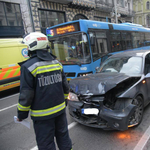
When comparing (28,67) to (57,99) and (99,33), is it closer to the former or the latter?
(57,99)

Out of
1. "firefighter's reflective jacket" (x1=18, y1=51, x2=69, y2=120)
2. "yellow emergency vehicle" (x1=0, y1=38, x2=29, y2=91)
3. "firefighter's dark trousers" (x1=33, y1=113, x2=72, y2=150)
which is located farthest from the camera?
"yellow emergency vehicle" (x1=0, y1=38, x2=29, y2=91)

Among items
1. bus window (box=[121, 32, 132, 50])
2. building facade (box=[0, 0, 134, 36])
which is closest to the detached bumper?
bus window (box=[121, 32, 132, 50])

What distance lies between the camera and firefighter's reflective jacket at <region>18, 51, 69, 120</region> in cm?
178

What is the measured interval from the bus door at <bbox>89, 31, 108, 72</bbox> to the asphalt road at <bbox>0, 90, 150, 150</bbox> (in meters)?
3.63

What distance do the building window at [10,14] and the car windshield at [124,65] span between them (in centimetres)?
1053

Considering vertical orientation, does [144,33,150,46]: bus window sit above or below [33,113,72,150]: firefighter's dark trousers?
above

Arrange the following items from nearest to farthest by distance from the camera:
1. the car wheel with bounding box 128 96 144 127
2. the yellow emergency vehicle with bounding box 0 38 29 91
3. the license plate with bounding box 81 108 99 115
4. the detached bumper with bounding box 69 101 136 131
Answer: the detached bumper with bounding box 69 101 136 131, the license plate with bounding box 81 108 99 115, the car wheel with bounding box 128 96 144 127, the yellow emergency vehicle with bounding box 0 38 29 91

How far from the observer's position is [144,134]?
9.53 feet

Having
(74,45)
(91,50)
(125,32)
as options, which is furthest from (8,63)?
(125,32)

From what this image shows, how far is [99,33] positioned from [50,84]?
20.2 feet

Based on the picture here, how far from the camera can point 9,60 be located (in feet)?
22.5

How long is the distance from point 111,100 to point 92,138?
2.87 ft

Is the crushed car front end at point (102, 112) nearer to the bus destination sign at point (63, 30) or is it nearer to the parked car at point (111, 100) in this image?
the parked car at point (111, 100)

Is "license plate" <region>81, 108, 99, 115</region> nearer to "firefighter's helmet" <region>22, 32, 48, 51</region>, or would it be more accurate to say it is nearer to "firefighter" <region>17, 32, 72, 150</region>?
"firefighter" <region>17, 32, 72, 150</region>
